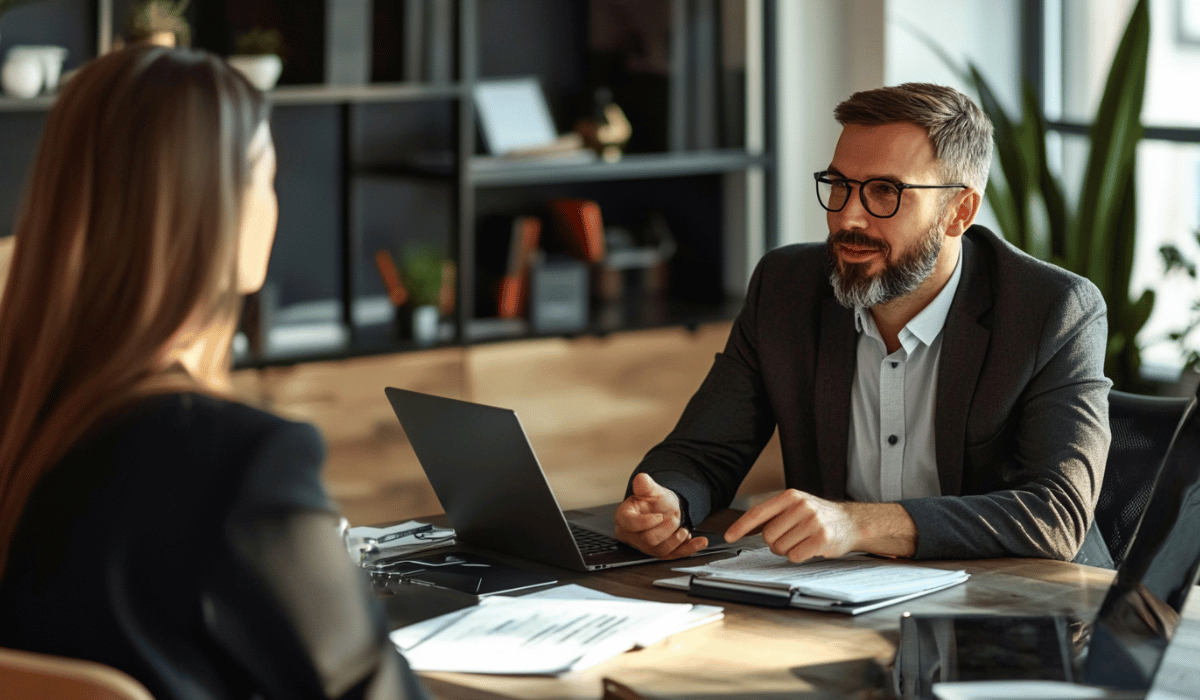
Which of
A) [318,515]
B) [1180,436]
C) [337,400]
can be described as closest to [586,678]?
[318,515]

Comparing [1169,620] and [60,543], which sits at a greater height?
[60,543]

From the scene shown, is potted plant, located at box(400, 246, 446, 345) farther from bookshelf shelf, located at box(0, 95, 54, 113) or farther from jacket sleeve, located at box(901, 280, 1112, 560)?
jacket sleeve, located at box(901, 280, 1112, 560)

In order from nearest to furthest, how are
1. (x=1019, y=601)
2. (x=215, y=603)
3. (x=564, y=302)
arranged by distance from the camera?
(x=215, y=603) < (x=1019, y=601) < (x=564, y=302)

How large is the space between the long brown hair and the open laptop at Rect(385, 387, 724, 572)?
1.86 feet

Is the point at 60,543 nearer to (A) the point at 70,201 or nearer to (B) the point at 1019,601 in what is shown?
(A) the point at 70,201

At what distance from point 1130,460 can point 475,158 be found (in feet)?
7.80

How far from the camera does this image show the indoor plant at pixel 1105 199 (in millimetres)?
3367

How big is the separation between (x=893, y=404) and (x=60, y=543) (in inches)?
54.3

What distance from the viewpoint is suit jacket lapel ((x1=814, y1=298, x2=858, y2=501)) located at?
80.6 inches

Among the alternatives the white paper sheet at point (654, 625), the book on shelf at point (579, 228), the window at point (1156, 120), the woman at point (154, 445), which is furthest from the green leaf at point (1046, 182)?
the woman at point (154, 445)

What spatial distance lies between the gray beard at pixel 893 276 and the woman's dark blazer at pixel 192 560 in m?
1.21

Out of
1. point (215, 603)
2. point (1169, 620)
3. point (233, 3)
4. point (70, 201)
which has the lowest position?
point (1169, 620)

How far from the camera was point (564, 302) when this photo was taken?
4.08 meters

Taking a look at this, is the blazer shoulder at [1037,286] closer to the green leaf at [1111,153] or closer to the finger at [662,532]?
the finger at [662,532]
